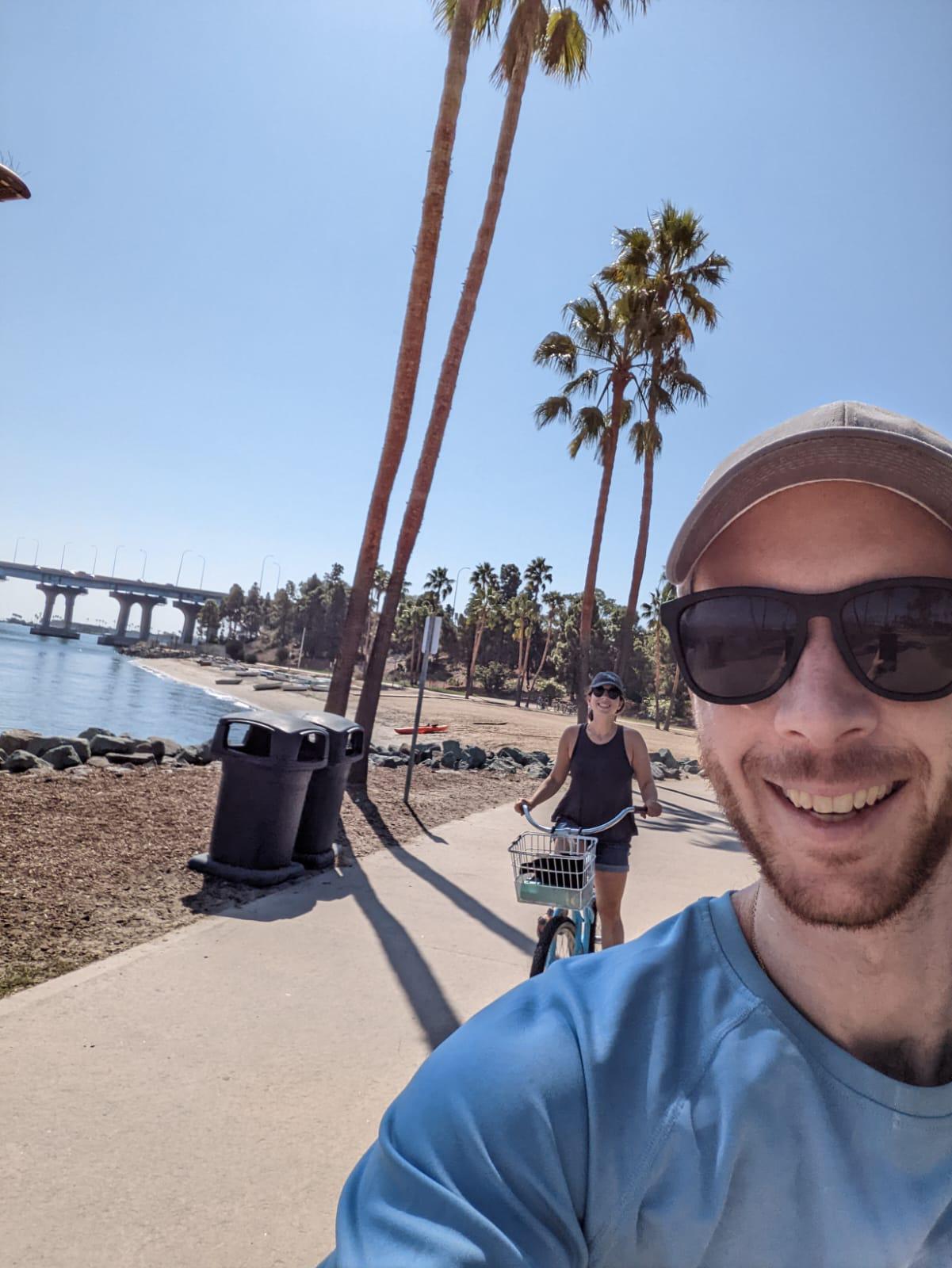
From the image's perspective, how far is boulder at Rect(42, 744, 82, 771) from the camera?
10438 mm

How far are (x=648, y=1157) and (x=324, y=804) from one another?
674cm

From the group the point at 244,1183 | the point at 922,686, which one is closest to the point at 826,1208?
the point at 922,686

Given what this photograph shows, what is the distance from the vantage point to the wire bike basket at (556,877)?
3.75 m

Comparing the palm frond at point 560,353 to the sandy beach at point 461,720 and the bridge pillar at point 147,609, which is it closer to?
the sandy beach at point 461,720

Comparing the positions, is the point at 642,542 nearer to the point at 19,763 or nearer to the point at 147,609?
the point at 19,763

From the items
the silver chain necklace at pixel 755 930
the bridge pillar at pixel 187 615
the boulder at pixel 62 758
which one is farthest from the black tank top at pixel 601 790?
the bridge pillar at pixel 187 615

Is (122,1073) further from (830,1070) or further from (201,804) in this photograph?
(201,804)

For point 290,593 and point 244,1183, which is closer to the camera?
point 244,1183

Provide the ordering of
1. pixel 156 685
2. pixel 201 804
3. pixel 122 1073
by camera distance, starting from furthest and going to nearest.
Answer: pixel 156 685, pixel 201 804, pixel 122 1073

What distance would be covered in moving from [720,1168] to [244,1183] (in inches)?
104

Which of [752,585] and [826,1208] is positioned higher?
[752,585]

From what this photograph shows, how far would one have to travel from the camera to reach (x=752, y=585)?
1.09 meters

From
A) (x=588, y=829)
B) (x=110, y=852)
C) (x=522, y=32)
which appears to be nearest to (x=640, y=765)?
(x=588, y=829)

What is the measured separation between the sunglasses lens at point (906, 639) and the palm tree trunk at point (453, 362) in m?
11.0
